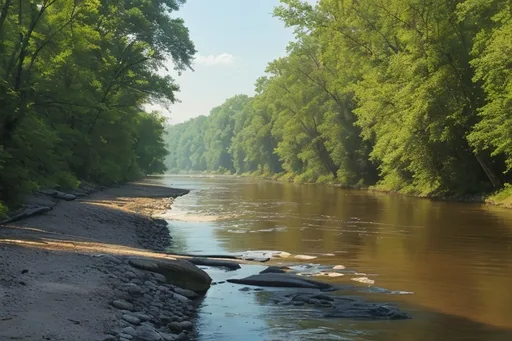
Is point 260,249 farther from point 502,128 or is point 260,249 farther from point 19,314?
point 502,128

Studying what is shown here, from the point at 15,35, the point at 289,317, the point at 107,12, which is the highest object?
the point at 107,12

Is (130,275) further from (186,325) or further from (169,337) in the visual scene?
(169,337)

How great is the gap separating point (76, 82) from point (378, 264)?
2285 cm

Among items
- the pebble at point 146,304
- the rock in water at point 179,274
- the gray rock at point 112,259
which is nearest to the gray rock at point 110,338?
the pebble at point 146,304

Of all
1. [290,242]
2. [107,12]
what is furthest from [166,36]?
[290,242]

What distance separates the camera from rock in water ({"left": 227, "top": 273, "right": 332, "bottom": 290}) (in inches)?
471

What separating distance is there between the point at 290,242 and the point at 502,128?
16.3m

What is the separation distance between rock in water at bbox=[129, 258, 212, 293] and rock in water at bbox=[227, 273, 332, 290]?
39.2 inches

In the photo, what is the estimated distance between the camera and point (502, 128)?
1163 inches

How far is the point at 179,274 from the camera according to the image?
38.7ft

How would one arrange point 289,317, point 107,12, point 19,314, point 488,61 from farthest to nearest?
point 107,12, point 488,61, point 289,317, point 19,314

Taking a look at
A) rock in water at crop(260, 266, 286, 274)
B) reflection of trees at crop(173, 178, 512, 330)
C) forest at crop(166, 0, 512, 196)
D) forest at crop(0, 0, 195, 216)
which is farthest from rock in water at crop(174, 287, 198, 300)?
forest at crop(166, 0, 512, 196)

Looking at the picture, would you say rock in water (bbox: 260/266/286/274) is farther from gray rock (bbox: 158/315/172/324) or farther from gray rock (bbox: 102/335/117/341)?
gray rock (bbox: 102/335/117/341)

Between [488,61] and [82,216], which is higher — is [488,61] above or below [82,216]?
above
